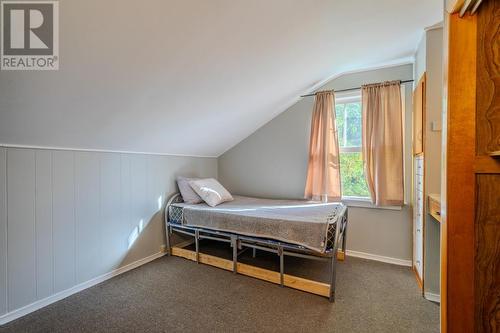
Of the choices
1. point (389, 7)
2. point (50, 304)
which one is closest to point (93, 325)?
point (50, 304)

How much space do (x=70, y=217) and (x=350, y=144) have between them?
324 cm

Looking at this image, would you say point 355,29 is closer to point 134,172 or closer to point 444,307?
point 444,307

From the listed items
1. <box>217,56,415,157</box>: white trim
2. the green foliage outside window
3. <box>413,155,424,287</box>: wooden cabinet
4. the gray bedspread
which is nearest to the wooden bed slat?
the gray bedspread

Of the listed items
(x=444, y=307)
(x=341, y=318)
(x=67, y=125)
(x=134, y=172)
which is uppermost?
(x=67, y=125)

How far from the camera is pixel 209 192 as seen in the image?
3053 millimetres

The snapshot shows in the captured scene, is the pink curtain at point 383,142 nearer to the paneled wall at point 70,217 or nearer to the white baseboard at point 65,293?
the paneled wall at point 70,217

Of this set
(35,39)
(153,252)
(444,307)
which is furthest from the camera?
(153,252)

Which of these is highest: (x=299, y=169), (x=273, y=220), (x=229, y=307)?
(x=299, y=169)

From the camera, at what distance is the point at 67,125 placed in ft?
6.15

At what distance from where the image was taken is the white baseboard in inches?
70.0

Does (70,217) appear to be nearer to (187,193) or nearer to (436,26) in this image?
(187,193)

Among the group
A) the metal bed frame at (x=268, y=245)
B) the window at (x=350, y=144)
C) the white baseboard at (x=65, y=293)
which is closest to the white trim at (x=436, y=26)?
the window at (x=350, y=144)

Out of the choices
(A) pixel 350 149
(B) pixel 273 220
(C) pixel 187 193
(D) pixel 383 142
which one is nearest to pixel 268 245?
(B) pixel 273 220

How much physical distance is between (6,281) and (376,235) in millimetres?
3600
